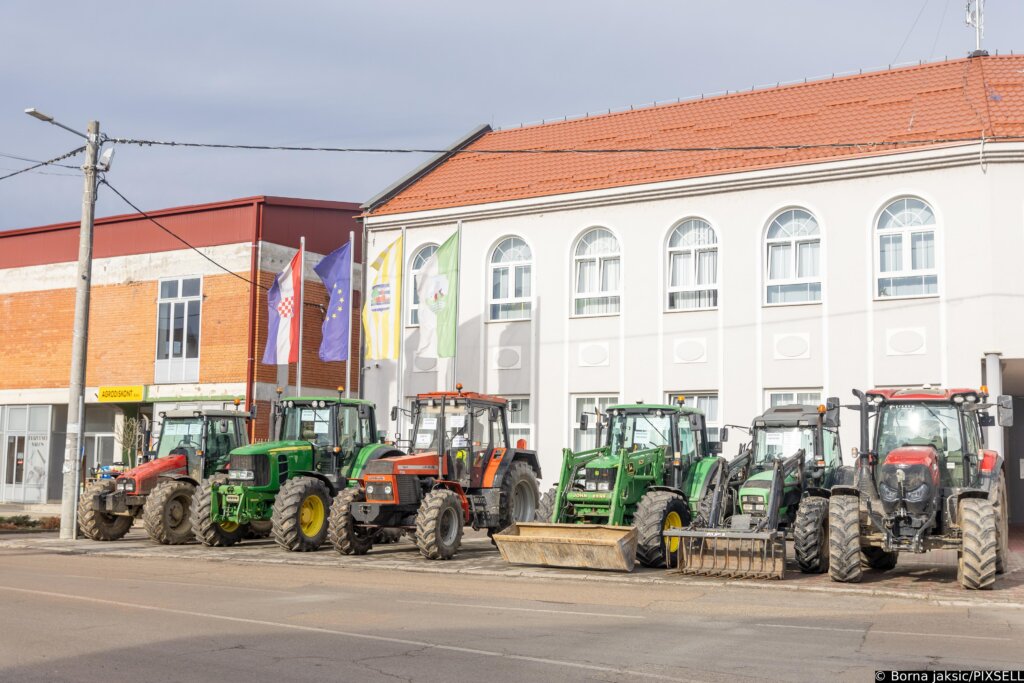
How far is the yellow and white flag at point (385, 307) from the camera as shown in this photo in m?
26.3

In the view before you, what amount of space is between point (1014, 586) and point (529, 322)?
13.5 meters

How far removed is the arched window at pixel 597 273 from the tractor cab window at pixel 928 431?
10299mm

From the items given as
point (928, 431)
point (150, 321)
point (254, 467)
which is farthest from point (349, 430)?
point (150, 321)

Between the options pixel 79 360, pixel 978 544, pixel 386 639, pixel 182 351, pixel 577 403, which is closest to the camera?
pixel 386 639

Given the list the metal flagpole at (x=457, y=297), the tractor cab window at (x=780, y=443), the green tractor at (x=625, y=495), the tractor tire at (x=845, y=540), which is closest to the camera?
the tractor tire at (x=845, y=540)

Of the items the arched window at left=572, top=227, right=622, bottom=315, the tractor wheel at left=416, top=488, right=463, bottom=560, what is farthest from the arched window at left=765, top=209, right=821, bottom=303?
the tractor wheel at left=416, top=488, right=463, bottom=560

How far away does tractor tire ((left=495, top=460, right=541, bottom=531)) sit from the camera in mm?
17891

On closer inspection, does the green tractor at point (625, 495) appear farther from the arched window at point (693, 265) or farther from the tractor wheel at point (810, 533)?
the arched window at point (693, 265)

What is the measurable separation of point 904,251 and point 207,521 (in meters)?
13.9

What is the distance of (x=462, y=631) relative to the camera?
9469 mm

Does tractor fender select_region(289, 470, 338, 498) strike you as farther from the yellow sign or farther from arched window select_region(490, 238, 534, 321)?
the yellow sign

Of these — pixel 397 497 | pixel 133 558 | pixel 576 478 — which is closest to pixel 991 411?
pixel 576 478

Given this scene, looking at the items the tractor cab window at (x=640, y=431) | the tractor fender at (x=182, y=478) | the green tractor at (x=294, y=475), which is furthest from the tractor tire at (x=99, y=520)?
the tractor cab window at (x=640, y=431)

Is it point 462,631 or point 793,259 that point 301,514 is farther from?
point 793,259
